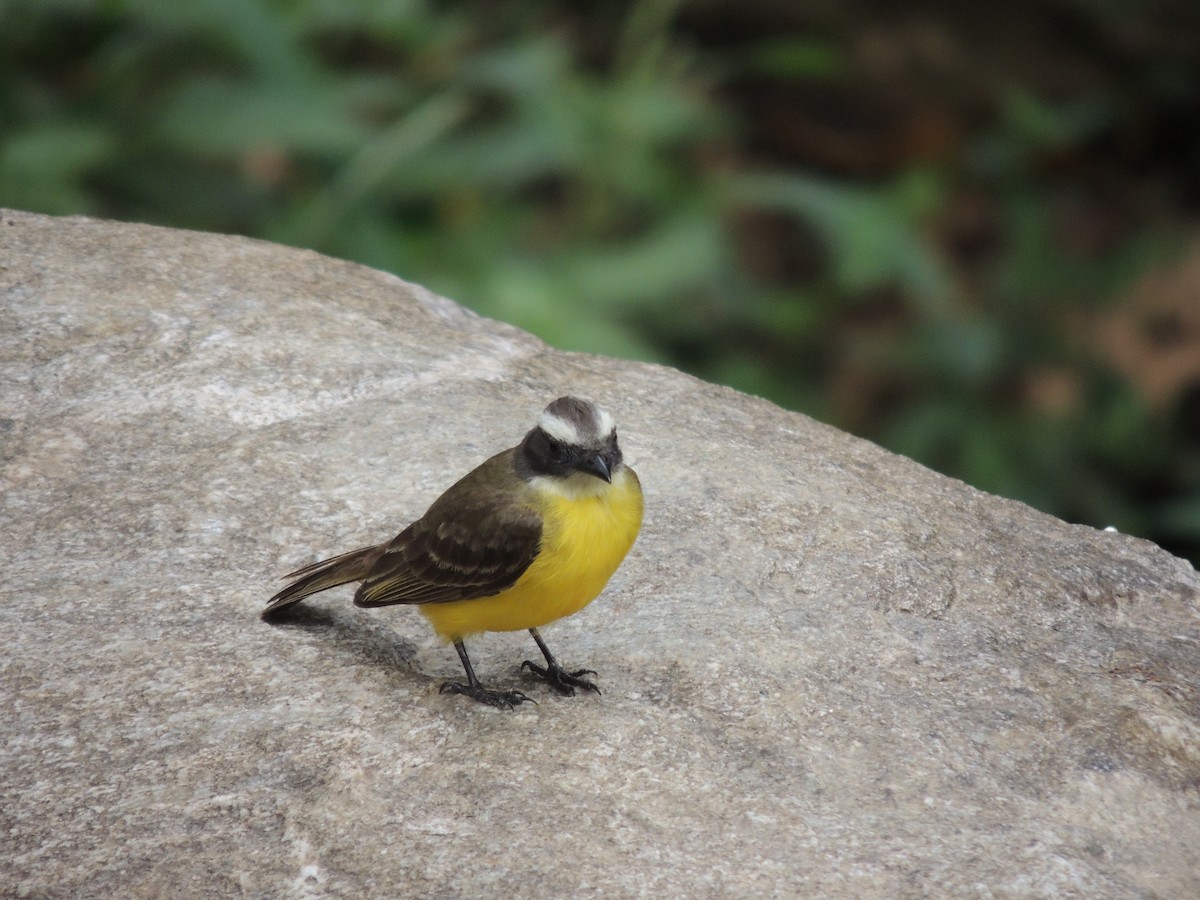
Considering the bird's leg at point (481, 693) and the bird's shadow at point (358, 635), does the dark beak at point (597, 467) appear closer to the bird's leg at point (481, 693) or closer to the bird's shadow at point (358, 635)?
the bird's leg at point (481, 693)

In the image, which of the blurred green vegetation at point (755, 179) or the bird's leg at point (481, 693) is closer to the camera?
the bird's leg at point (481, 693)

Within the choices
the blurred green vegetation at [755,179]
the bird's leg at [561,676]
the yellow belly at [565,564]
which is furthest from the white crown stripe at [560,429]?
the blurred green vegetation at [755,179]

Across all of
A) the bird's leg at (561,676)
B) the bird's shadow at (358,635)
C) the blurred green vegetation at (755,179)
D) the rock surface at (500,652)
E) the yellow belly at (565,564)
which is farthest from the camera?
the blurred green vegetation at (755,179)

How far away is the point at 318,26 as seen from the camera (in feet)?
32.0

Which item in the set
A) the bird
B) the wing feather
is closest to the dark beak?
the bird

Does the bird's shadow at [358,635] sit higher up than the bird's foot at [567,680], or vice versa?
the bird's foot at [567,680]

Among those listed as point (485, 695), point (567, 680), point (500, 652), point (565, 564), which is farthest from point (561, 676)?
point (500, 652)

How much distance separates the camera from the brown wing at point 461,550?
4.30 m

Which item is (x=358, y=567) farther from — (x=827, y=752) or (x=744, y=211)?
(x=744, y=211)

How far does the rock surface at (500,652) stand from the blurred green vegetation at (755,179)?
2.33m

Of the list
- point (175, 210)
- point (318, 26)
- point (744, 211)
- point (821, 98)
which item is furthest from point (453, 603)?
point (821, 98)

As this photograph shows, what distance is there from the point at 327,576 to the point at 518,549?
0.63 metres

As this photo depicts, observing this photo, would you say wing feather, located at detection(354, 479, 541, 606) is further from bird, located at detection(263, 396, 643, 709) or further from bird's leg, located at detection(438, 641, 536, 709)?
bird's leg, located at detection(438, 641, 536, 709)

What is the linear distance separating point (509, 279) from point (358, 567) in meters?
4.03
